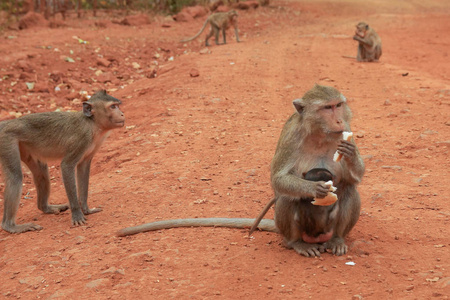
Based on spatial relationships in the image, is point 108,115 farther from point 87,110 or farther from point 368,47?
point 368,47

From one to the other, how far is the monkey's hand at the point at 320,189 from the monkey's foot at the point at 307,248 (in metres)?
0.67

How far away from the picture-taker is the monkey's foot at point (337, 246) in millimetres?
5117

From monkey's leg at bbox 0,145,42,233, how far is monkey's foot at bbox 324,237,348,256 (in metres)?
3.43

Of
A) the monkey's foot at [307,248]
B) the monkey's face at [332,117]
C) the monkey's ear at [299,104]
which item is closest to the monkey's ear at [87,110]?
the monkey's ear at [299,104]

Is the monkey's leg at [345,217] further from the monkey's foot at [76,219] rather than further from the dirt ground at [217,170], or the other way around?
the monkey's foot at [76,219]

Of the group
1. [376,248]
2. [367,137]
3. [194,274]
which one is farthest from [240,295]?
[367,137]

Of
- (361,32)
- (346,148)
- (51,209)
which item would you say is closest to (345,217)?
(346,148)

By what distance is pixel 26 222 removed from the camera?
7137 mm

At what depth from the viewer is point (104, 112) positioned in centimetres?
672


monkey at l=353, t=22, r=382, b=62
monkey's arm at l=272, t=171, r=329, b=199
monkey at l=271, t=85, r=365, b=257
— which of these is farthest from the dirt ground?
monkey's arm at l=272, t=171, r=329, b=199

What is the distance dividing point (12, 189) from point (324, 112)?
151 inches

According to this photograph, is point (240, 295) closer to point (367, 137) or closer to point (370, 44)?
point (367, 137)

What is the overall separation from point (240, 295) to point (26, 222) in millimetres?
3658

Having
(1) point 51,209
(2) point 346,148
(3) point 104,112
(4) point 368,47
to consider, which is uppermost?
(2) point 346,148
